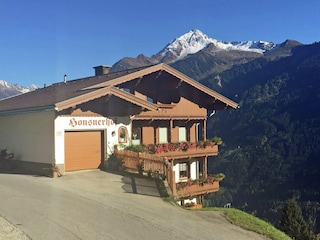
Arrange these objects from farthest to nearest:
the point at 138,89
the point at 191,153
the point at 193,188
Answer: the point at 138,89 < the point at 191,153 < the point at 193,188

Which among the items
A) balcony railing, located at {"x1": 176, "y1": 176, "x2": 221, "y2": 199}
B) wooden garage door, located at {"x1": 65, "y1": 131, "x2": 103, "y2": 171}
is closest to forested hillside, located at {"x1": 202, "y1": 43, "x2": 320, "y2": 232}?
balcony railing, located at {"x1": 176, "y1": 176, "x2": 221, "y2": 199}

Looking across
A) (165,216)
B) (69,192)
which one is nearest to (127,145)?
(69,192)

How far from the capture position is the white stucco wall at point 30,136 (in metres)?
19.0

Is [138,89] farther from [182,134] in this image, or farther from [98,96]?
[98,96]

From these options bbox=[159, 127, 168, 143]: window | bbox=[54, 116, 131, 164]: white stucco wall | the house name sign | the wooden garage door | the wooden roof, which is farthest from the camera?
bbox=[159, 127, 168, 143]: window

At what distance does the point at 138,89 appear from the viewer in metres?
25.2

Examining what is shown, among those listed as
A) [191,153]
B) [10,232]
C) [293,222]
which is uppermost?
[191,153]

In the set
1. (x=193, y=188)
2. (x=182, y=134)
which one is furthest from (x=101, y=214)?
(x=182, y=134)

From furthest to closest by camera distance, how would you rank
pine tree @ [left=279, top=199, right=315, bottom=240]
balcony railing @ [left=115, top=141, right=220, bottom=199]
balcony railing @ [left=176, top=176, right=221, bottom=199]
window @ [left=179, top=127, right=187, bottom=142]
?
pine tree @ [left=279, top=199, right=315, bottom=240], window @ [left=179, top=127, right=187, bottom=142], balcony railing @ [left=176, top=176, right=221, bottom=199], balcony railing @ [left=115, top=141, right=220, bottom=199]

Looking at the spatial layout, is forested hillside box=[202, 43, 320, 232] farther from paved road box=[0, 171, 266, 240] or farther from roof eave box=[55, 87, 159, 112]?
paved road box=[0, 171, 266, 240]

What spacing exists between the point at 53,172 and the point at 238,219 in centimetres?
909

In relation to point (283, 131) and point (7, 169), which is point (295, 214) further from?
point (283, 131)

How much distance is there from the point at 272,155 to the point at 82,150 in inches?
5430

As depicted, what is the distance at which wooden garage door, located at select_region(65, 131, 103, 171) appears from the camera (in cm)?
1947
